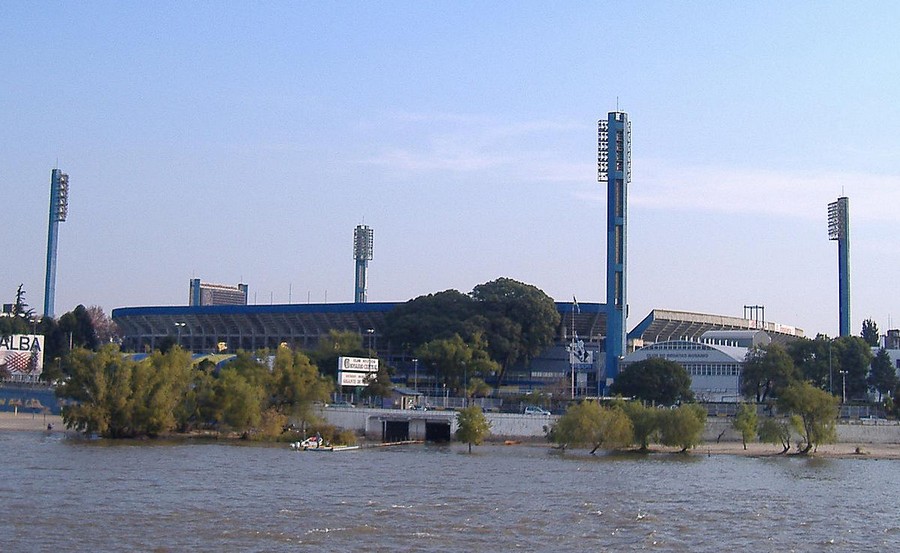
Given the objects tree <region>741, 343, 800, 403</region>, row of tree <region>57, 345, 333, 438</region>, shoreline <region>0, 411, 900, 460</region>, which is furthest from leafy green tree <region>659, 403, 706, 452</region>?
tree <region>741, 343, 800, 403</region>

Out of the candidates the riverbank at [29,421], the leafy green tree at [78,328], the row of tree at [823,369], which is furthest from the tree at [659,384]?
the leafy green tree at [78,328]

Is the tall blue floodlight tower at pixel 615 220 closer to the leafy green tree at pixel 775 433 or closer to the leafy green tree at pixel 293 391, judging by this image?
the leafy green tree at pixel 775 433

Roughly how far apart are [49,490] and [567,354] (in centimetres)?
11292

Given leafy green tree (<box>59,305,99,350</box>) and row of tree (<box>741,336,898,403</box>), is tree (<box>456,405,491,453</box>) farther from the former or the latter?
leafy green tree (<box>59,305,99,350</box>)

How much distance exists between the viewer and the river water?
41250 mm

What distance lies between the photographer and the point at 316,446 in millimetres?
87125

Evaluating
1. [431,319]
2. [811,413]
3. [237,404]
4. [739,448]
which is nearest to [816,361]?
[739,448]

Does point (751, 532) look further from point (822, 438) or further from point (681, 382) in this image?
point (681, 382)

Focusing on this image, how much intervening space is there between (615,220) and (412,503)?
336 ft

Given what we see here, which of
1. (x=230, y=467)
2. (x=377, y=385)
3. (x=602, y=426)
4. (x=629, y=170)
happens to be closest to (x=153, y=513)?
(x=230, y=467)

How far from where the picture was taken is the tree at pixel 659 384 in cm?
12638

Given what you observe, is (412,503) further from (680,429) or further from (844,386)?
(844,386)

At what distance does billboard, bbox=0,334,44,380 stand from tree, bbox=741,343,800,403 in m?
87.3

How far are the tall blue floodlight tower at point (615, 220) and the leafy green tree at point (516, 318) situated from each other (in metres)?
8.02
